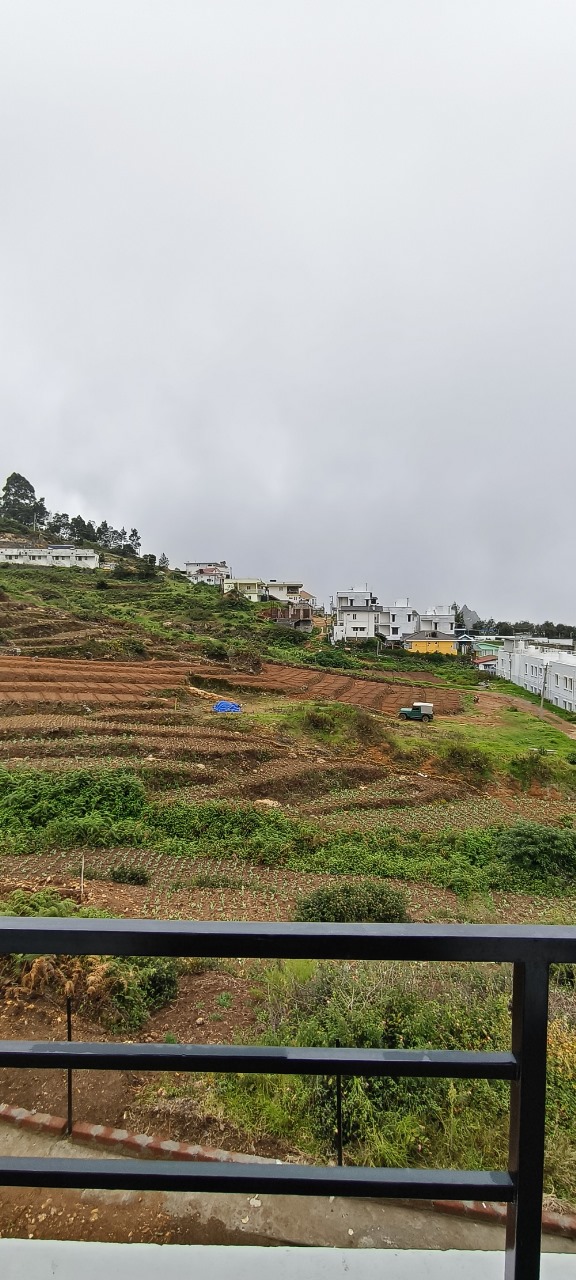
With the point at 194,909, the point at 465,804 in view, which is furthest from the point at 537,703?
the point at 194,909

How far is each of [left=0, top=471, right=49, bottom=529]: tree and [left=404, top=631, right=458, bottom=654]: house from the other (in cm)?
4697

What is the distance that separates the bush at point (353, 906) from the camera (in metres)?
6.20

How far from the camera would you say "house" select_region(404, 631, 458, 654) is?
51.2 m

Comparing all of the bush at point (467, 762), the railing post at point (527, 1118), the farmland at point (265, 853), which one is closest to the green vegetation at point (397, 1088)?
the farmland at point (265, 853)

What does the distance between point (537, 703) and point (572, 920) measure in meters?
27.0

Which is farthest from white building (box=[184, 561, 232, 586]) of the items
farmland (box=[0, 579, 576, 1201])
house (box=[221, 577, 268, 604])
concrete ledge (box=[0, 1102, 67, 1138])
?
concrete ledge (box=[0, 1102, 67, 1138])

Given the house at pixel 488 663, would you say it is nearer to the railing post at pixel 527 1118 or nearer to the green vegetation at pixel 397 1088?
the green vegetation at pixel 397 1088

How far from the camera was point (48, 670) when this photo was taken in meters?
21.8

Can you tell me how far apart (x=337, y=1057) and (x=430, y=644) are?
5152 centimetres

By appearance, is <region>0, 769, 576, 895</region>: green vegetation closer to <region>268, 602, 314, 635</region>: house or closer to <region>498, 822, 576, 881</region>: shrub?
<region>498, 822, 576, 881</region>: shrub

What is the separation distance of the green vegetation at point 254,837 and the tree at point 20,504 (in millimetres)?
68860

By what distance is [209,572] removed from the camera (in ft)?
256

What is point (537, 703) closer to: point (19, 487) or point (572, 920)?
point (572, 920)

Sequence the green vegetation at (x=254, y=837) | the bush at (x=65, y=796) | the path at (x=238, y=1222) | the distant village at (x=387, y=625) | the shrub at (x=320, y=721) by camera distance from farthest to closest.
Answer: the distant village at (x=387, y=625) < the shrub at (x=320, y=721) < the bush at (x=65, y=796) < the green vegetation at (x=254, y=837) < the path at (x=238, y=1222)
